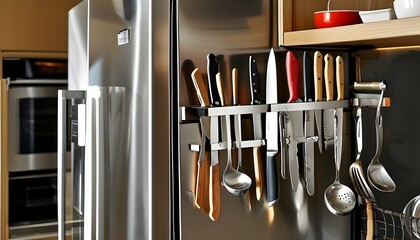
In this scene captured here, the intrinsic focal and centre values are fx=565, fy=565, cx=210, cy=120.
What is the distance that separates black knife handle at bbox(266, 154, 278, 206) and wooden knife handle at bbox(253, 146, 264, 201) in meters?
0.02

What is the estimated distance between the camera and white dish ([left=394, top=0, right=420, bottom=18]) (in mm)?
1206

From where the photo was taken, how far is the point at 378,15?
1324mm

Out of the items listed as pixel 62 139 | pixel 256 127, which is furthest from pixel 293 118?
pixel 62 139

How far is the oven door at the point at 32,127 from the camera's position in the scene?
2.86m

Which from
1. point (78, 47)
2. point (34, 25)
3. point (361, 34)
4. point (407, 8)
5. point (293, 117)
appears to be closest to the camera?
point (407, 8)

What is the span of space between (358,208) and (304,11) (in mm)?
632

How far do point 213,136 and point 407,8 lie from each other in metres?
0.56

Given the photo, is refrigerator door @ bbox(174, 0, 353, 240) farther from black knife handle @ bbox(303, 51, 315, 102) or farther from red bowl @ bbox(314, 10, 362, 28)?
red bowl @ bbox(314, 10, 362, 28)

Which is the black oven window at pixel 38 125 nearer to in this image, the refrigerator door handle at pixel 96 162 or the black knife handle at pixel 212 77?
the refrigerator door handle at pixel 96 162

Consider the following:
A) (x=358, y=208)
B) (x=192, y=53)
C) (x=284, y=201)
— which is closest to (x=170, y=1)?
(x=192, y=53)

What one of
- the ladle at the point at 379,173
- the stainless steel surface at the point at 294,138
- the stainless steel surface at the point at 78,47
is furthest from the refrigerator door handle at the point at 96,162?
the ladle at the point at 379,173

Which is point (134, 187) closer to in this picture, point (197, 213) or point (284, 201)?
point (197, 213)

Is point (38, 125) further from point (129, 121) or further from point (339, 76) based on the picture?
point (339, 76)

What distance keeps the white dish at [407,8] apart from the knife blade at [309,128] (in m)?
0.36
